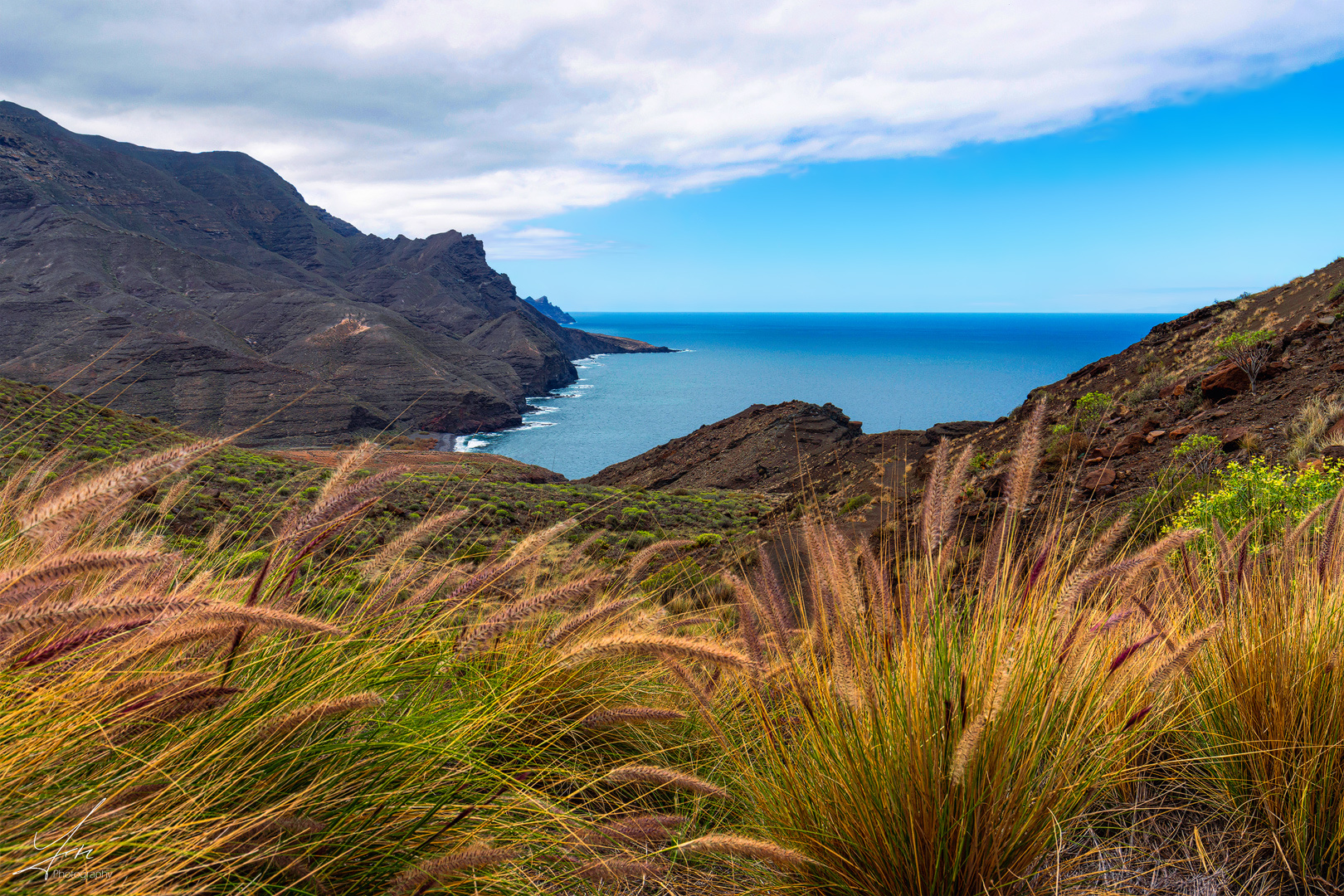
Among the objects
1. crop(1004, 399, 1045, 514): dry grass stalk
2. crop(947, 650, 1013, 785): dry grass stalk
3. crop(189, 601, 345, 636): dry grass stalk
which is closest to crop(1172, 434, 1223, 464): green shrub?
crop(1004, 399, 1045, 514): dry grass stalk

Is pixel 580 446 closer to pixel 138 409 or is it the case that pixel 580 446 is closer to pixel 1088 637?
pixel 138 409

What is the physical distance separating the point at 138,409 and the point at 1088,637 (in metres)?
102

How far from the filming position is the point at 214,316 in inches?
4611

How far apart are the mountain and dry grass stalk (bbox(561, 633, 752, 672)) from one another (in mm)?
48681

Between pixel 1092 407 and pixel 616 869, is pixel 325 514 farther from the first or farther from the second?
pixel 1092 407

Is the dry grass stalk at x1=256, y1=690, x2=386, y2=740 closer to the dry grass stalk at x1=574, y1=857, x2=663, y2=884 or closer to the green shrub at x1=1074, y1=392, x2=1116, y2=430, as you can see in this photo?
the dry grass stalk at x1=574, y1=857, x2=663, y2=884

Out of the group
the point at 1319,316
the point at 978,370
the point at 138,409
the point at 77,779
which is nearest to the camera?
the point at 77,779

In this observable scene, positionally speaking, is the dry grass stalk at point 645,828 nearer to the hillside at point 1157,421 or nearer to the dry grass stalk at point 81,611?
the hillside at point 1157,421

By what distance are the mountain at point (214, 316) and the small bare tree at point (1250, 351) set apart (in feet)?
155

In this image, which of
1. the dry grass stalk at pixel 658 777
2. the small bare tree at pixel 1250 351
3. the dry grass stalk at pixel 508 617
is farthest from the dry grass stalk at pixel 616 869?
the small bare tree at pixel 1250 351

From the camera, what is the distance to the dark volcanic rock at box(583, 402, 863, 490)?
4066 centimetres

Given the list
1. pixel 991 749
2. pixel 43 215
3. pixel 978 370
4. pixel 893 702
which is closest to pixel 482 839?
pixel 893 702

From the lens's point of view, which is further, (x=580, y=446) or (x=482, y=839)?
(x=580, y=446)

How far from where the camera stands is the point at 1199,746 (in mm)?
2391
